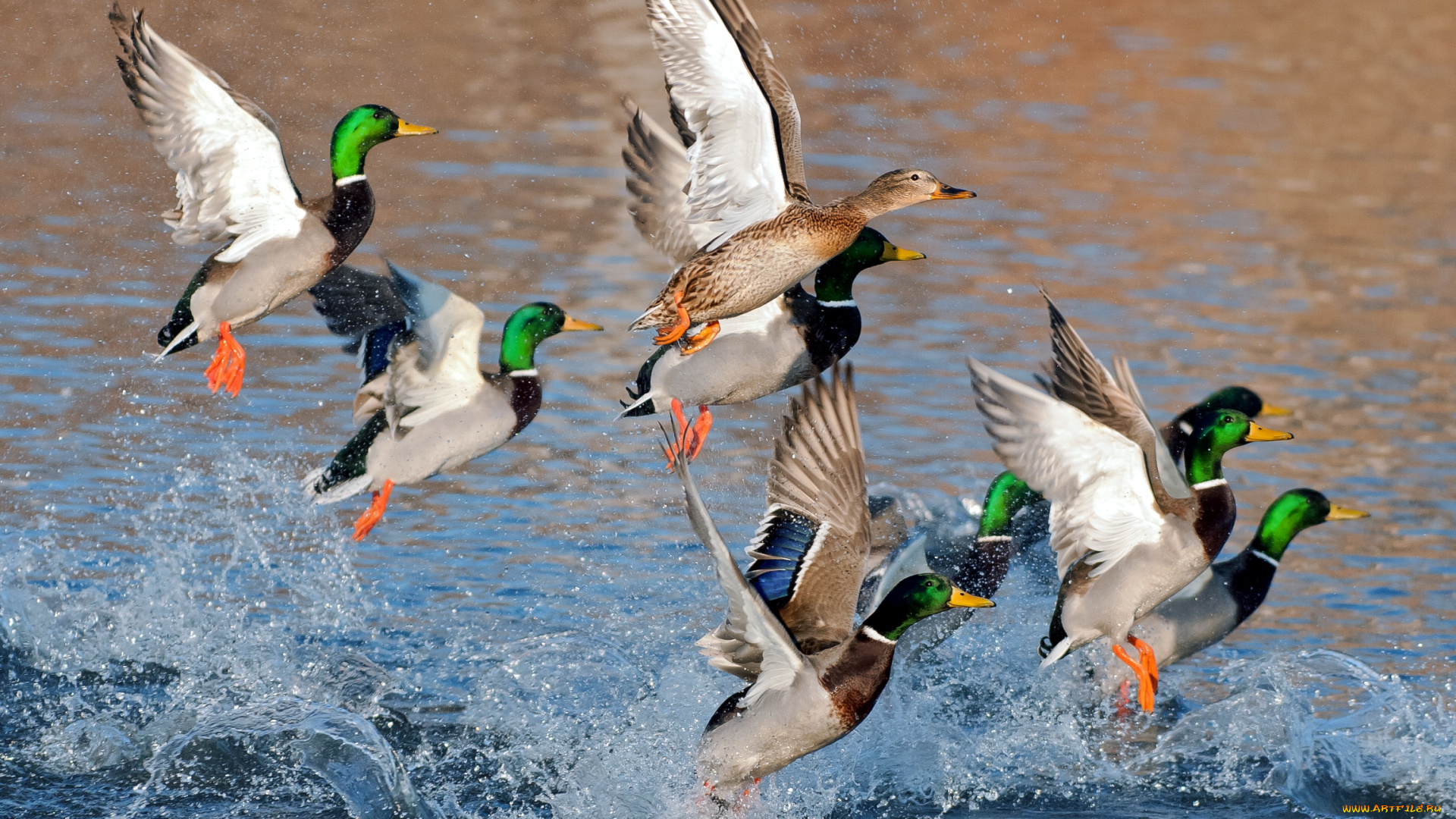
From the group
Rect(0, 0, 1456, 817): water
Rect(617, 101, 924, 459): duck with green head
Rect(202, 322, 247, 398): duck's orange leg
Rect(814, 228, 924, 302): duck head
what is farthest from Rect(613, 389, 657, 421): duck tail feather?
Rect(202, 322, 247, 398): duck's orange leg

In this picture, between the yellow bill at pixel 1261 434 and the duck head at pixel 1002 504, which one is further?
the duck head at pixel 1002 504

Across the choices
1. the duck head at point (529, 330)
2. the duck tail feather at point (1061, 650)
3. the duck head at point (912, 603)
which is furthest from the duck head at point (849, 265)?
the duck head at point (912, 603)

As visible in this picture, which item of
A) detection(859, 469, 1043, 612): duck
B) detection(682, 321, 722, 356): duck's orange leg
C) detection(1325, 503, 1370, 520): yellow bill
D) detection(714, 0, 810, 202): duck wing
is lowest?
detection(859, 469, 1043, 612): duck

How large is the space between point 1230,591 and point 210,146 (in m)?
4.18

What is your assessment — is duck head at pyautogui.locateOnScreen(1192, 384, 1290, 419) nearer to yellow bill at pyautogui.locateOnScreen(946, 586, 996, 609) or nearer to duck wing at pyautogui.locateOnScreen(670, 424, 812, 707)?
yellow bill at pyautogui.locateOnScreen(946, 586, 996, 609)

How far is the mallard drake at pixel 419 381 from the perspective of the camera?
6.77 m

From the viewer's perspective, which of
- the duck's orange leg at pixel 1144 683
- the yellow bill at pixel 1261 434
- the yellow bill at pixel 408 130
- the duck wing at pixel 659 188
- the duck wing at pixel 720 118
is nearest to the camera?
the duck wing at pixel 720 118

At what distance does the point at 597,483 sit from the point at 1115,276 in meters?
5.53

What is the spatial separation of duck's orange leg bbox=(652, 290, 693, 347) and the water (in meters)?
1.42

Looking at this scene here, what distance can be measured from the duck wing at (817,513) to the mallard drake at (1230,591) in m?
1.54

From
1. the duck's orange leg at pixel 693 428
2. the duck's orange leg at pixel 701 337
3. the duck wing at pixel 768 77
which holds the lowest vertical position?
the duck's orange leg at pixel 693 428

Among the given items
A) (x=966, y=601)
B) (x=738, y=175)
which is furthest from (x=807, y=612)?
(x=738, y=175)

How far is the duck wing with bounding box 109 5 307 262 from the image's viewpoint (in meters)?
6.33

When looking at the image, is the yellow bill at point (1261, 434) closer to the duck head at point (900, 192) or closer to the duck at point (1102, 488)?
the duck at point (1102, 488)
